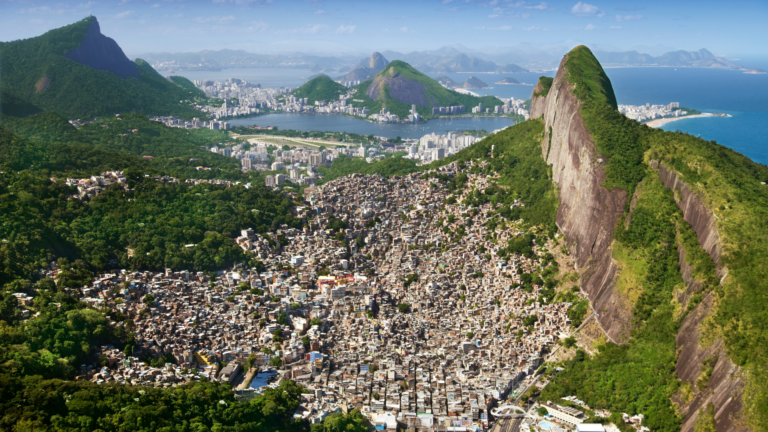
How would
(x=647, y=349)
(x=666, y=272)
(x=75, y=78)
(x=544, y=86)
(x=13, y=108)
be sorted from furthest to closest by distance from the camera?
1. (x=75, y=78)
2. (x=13, y=108)
3. (x=544, y=86)
4. (x=666, y=272)
5. (x=647, y=349)

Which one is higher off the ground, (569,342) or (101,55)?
(101,55)

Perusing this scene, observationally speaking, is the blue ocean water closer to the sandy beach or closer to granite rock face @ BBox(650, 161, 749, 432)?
the sandy beach

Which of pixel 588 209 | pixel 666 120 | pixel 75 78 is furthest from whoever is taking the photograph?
pixel 666 120

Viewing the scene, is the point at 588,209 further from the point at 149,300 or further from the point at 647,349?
the point at 149,300

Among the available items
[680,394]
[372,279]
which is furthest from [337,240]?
[680,394]

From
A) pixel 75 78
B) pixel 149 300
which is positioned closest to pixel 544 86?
pixel 149 300

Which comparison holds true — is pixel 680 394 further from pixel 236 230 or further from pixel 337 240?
pixel 236 230
